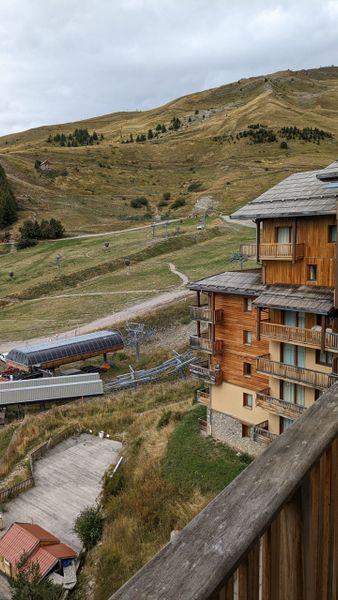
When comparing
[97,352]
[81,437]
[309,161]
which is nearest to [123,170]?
[309,161]

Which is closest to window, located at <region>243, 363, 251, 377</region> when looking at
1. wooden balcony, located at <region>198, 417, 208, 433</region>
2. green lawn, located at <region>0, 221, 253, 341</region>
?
wooden balcony, located at <region>198, 417, 208, 433</region>

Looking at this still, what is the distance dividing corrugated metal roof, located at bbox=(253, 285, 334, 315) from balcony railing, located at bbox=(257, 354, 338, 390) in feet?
9.20

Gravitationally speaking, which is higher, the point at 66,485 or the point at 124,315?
the point at 124,315

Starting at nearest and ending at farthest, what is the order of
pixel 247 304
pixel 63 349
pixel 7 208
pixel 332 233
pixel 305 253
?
A: pixel 332 233, pixel 305 253, pixel 247 304, pixel 63 349, pixel 7 208

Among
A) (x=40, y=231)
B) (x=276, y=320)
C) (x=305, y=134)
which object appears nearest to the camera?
(x=276, y=320)

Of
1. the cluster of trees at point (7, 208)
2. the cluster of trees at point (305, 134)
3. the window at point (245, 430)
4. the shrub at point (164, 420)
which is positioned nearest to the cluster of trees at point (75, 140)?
the cluster of trees at point (305, 134)

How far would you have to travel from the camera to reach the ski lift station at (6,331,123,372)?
45.3 meters

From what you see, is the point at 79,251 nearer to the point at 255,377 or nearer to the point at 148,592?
the point at 255,377

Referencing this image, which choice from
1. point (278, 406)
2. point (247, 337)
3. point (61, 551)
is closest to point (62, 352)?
point (247, 337)

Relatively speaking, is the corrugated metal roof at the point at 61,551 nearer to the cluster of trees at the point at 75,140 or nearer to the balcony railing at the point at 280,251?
the balcony railing at the point at 280,251

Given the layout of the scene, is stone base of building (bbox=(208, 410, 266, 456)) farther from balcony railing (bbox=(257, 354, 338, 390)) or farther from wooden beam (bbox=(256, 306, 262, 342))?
wooden beam (bbox=(256, 306, 262, 342))

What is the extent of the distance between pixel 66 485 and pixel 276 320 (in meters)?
15.4

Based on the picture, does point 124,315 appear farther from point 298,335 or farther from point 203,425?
point 298,335

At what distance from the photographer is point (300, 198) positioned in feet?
76.5
